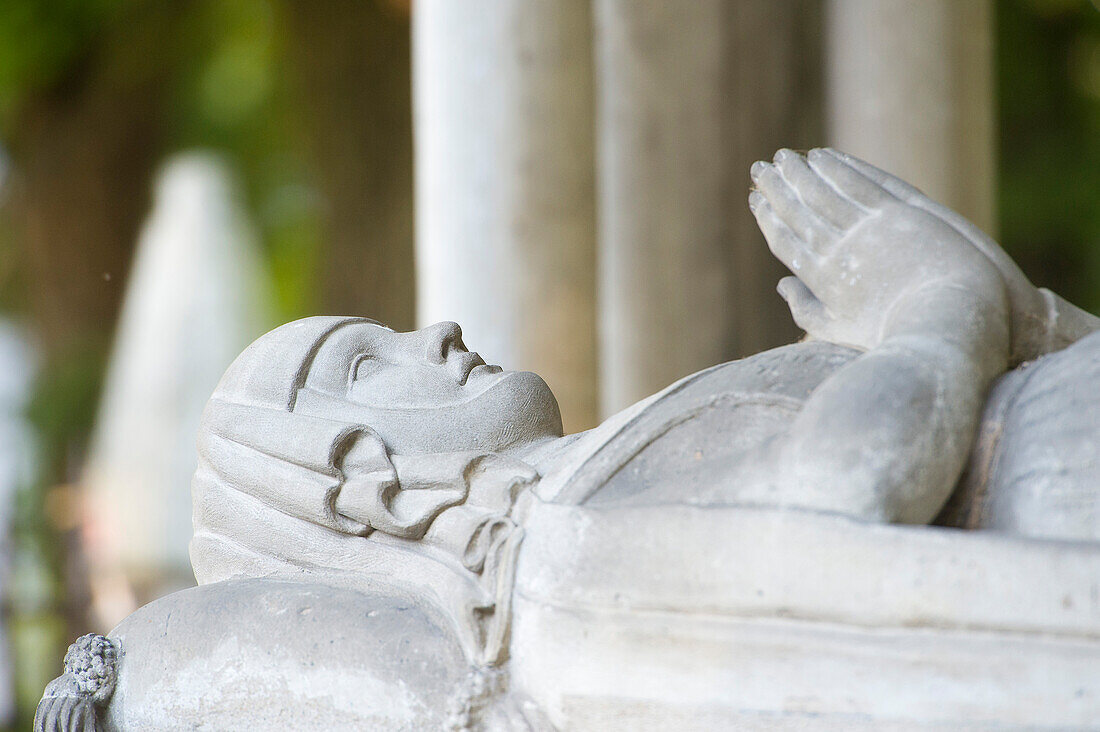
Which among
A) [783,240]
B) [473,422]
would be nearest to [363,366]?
[473,422]

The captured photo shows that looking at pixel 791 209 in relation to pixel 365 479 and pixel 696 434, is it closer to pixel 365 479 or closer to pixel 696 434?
pixel 696 434

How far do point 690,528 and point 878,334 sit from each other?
1.55 ft

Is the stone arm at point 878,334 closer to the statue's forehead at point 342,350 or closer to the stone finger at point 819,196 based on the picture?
the stone finger at point 819,196

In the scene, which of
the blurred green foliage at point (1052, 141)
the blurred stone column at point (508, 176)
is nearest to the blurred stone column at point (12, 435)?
the blurred stone column at point (508, 176)

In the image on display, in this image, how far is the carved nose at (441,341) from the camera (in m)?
1.91

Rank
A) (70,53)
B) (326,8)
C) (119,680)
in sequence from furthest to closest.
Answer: (70,53)
(326,8)
(119,680)

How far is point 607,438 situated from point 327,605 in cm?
49

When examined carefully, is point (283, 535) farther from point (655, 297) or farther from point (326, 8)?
point (326, 8)

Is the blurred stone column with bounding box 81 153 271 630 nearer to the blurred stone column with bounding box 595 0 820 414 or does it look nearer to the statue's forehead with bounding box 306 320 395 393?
the blurred stone column with bounding box 595 0 820 414

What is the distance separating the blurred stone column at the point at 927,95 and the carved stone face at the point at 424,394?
2.57 meters

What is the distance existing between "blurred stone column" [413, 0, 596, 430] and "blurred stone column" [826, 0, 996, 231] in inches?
47.8

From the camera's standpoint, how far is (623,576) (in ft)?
4.91

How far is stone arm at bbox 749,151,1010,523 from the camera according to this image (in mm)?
1415

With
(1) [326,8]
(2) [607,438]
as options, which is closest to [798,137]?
(2) [607,438]
